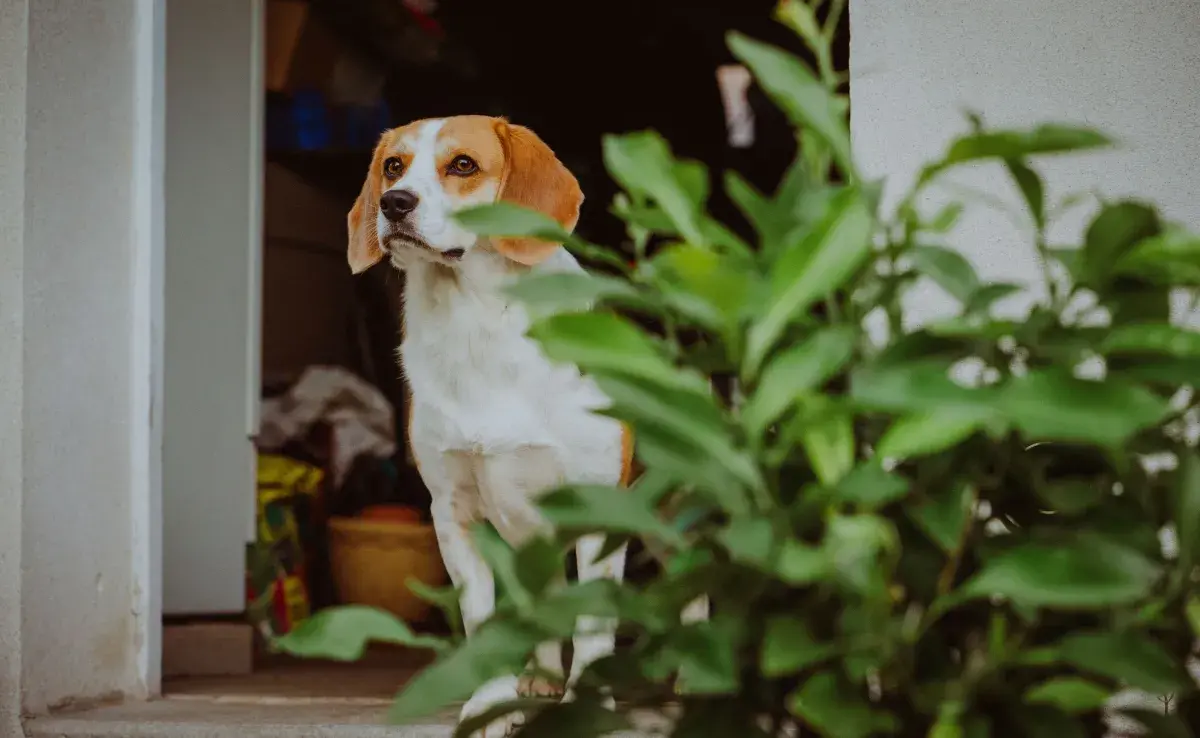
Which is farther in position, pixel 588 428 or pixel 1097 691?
pixel 588 428

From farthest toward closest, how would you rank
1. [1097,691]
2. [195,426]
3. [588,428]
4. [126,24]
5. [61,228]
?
[195,426]
[126,24]
[61,228]
[588,428]
[1097,691]

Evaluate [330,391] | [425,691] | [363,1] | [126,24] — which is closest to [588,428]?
[126,24]

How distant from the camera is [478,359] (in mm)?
1963

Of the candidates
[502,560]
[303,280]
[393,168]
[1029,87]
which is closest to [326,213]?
[303,280]

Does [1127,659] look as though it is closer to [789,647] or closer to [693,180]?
[789,647]

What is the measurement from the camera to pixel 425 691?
515mm

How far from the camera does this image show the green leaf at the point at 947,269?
1.98 feet

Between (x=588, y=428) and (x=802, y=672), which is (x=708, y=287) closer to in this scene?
(x=802, y=672)

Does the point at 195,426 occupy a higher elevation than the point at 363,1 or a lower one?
lower

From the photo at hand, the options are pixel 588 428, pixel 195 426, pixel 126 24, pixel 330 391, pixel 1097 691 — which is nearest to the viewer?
pixel 1097 691

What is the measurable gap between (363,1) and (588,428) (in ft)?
7.81

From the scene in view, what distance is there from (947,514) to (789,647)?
10 centimetres

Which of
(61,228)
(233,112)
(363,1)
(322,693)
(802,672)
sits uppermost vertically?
(363,1)

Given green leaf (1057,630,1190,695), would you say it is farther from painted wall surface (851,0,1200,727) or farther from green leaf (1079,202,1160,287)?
painted wall surface (851,0,1200,727)
